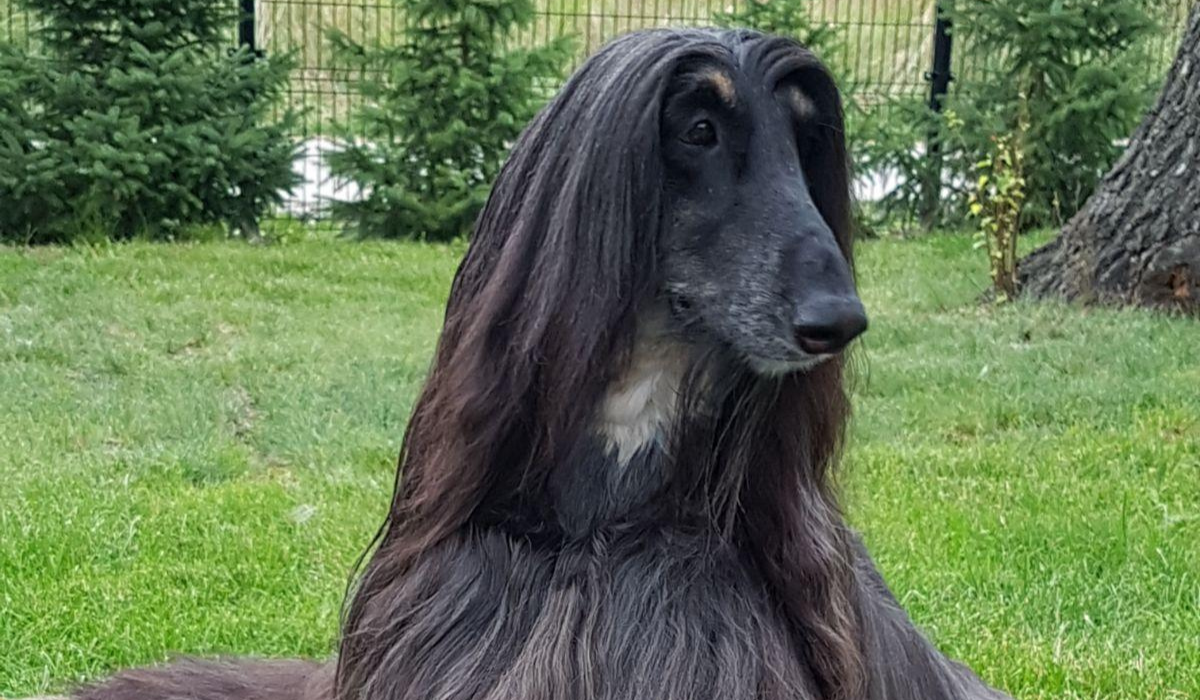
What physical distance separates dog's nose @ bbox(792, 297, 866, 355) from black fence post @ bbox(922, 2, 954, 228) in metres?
9.71

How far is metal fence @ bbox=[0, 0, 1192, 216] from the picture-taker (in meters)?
11.1

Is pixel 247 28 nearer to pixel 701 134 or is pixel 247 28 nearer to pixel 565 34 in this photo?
pixel 565 34

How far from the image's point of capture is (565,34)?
11570 mm

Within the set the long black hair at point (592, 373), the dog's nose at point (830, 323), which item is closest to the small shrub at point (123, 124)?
the long black hair at point (592, 373)

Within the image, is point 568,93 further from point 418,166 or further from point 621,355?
point 418,166

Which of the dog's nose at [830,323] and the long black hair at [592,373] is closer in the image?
the dog's nose at [830,323]

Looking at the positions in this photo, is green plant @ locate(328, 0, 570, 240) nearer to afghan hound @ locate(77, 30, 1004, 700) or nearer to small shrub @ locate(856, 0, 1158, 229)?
small shrub @ locate(856, 0, 1158, 229)

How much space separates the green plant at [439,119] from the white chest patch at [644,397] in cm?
849

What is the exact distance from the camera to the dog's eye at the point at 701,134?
6.55ft

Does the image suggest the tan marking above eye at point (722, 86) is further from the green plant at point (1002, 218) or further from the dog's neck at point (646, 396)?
the green plant at point (1002, 218)

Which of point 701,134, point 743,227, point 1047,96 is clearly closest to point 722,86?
point 701,134

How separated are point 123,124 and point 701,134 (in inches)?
324

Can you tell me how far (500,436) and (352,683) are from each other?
Answer: 19.8 inches

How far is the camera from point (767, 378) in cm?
209
